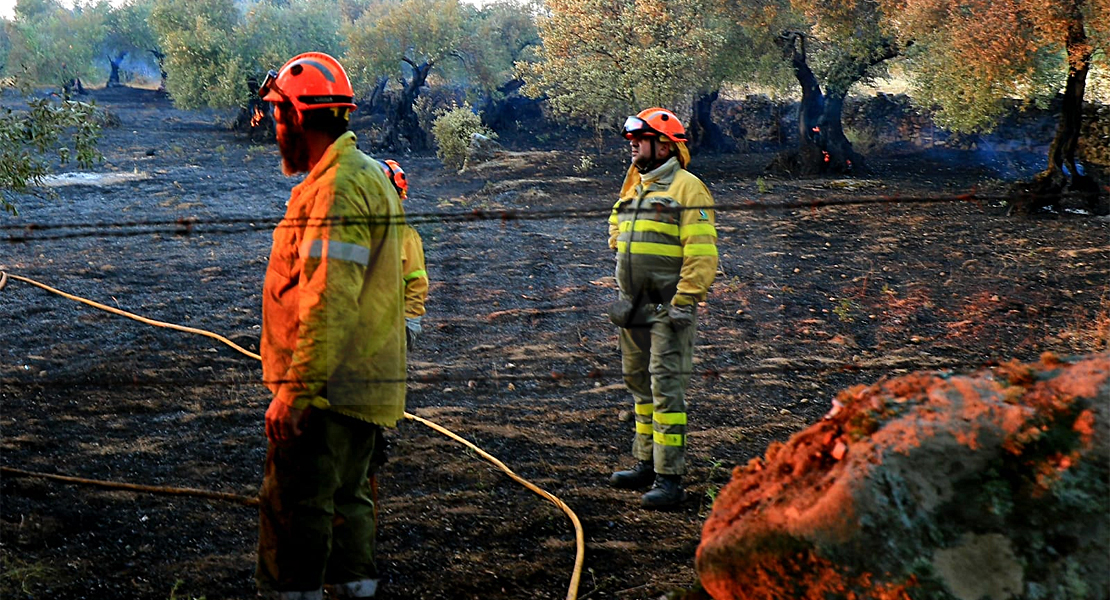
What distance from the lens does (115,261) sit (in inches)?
460

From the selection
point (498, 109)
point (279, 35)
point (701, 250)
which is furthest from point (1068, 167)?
point (279, 35)

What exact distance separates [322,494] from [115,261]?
9746 mm

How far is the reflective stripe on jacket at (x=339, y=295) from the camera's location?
3027mm

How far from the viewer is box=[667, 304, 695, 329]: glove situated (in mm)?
4785

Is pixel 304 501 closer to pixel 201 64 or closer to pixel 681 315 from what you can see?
pixel 681 315

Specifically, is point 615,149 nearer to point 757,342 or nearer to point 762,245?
point 762,245

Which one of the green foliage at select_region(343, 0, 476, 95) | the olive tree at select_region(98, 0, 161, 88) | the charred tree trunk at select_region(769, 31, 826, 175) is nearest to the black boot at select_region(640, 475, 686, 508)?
the charred tree trunk at select_region(769, 31, 826, 175)

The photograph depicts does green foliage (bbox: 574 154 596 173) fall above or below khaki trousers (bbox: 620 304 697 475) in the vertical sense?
above

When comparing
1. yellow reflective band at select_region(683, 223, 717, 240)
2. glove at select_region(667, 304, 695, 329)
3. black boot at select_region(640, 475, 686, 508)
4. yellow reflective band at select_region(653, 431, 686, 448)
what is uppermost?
yellow reflective band at select_region(683, 223, 717, 240)

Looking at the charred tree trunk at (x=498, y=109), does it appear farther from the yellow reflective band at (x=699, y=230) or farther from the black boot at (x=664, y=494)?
the black boot at (x=664, y=494)

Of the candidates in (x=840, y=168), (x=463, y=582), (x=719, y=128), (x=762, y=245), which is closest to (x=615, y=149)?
(x=719, y=128)

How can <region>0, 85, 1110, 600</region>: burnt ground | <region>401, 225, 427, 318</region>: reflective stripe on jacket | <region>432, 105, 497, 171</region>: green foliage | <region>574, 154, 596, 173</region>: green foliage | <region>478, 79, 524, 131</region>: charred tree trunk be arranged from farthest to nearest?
<region>478, 79, 524, 131</region>: charred tree trunk
<region>432, 105, 497, 171</region>: green foliage
<region>574, 154, 596, 173</region>: green foliage
<region>401, 225, 427, 318</region>: reflective stripe on jacket
<region>0, 85, 1110, 600</region>: burnt ground

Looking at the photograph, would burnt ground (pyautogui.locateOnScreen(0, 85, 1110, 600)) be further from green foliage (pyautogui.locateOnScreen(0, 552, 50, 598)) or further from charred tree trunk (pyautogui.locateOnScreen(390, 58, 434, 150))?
charred tree trunk (pyautogui.locateOnScreen(390, 58, 434, 150))

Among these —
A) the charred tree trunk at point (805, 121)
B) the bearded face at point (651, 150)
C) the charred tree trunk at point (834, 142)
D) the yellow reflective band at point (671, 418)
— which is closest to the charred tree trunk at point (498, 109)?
the charred tree trunk at point (805, 121)
